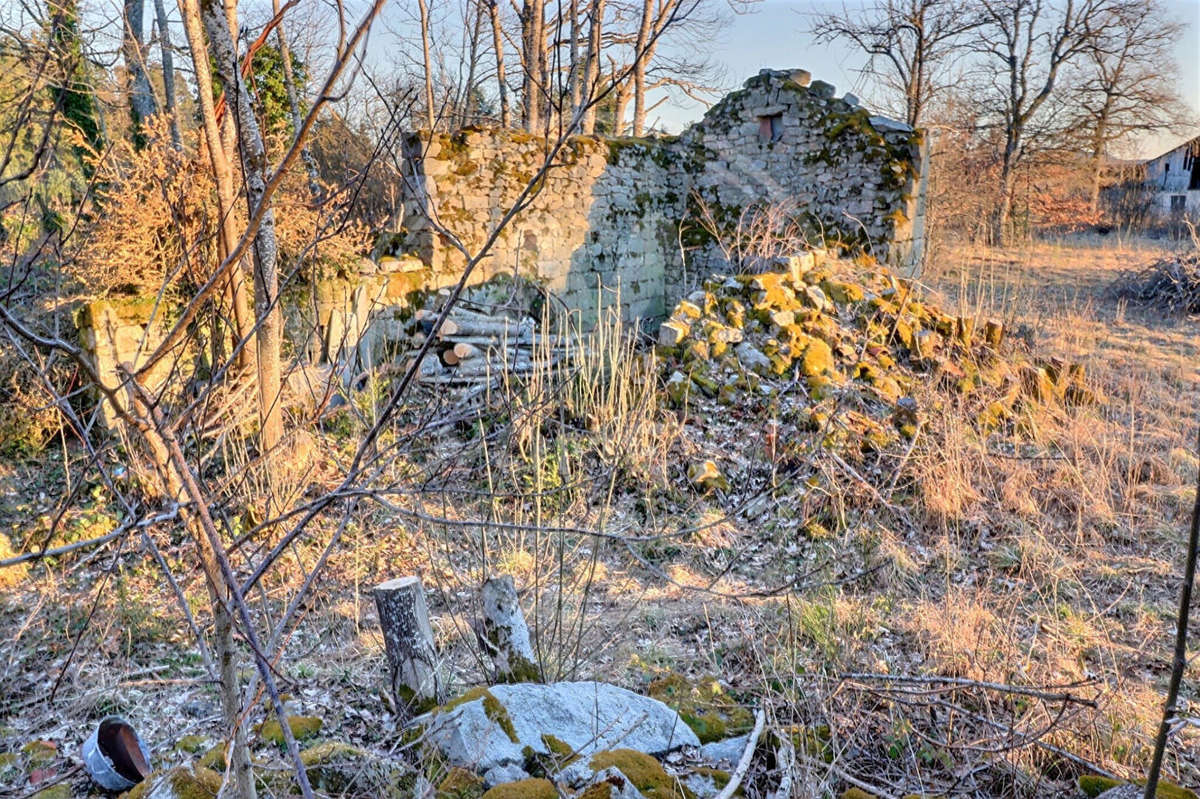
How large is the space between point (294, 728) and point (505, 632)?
0.78 m

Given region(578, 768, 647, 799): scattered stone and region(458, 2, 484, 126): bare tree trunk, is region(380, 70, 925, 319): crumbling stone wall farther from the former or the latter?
region(578, 768, 647, 799): scattered stone

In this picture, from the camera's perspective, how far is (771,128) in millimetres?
10383

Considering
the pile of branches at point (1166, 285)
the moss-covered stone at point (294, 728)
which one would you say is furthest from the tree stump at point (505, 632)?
the pile of branches at point (1166, 285)

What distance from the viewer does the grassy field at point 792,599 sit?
2572mm

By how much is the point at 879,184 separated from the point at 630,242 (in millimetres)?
3284

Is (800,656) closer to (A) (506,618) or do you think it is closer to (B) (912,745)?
(B) (912,745)

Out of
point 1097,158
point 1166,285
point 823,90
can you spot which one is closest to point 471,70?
point 823,90

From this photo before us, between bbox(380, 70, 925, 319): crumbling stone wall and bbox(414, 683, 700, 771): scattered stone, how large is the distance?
240 inches

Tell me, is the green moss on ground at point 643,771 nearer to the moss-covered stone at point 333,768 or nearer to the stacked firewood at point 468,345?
the moss-covered stone at point 333,768

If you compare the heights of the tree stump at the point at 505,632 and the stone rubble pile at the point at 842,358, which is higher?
the stone rubble pile at the point at 842,358

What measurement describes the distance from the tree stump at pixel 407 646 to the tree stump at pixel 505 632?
27 cm

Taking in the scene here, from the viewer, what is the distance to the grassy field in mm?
2572

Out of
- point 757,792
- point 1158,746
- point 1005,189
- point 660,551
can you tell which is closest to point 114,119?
point 660,551

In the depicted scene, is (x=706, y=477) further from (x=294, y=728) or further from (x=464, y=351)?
(x=294, y=728)
